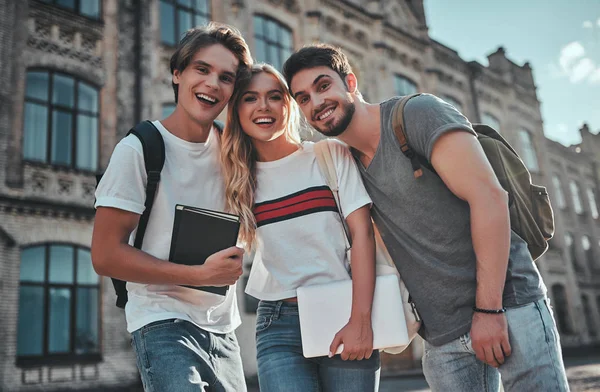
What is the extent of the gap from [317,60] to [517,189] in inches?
51.7

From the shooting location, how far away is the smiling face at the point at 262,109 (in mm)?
2875

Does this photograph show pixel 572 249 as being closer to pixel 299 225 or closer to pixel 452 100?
pixel 452 100

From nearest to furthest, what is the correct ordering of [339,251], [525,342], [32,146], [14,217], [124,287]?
1. [525,342]
2. [124,287]
3. [339,251]
4. [14,217]
5. [32,146]

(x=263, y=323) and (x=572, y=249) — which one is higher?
(x=572, y=249)

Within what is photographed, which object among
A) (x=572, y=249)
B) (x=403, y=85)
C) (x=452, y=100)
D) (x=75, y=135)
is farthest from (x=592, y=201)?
(x=75, y=135)

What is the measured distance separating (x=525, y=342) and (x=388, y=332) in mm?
622

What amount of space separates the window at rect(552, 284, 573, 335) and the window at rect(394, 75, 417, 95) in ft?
38.0

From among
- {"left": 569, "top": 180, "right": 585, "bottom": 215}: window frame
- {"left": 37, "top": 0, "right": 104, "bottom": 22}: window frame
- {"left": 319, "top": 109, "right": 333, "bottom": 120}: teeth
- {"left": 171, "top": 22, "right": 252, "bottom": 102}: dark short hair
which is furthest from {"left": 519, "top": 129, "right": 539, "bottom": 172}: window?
{"left": 171, "top": 22, "right": 252, "bottom": 102}: dark short hair

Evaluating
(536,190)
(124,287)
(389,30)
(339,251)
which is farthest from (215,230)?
(389,30)

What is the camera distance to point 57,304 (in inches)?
403

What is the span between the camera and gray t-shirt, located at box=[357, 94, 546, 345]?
7.61 feet

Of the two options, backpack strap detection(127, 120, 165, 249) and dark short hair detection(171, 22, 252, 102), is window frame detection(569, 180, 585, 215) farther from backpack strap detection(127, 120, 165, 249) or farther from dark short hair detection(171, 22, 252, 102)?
backpack strap detection(127, 120, 165, 249)

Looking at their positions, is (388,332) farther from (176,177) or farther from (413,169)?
(176,177)

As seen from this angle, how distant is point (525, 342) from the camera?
2.15m
